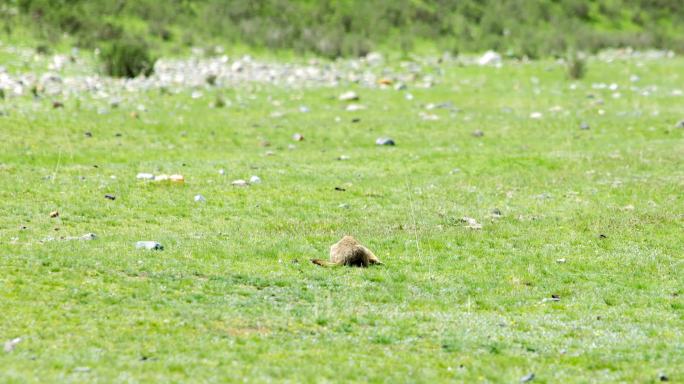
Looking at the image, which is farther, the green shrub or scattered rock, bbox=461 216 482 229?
the green shrub

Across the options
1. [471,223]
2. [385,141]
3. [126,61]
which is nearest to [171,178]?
[471,223]

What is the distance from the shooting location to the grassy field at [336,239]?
1109 centimetres

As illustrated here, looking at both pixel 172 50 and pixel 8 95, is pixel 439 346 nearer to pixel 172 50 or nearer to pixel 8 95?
pixel 8 95

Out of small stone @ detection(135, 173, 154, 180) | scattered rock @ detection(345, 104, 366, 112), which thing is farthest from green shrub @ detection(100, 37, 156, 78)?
small stone @ detection(135, 173, 154, 180)

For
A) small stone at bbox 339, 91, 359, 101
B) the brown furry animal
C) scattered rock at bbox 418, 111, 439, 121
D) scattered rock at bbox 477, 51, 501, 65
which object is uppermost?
the brown furry animal

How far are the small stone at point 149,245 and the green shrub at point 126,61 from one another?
2337 cm

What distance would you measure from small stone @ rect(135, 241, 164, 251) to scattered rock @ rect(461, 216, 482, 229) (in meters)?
6.73

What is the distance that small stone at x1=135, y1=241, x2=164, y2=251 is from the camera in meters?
15.8

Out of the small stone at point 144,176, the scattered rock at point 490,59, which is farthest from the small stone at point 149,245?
the scattered rock at point 490,59

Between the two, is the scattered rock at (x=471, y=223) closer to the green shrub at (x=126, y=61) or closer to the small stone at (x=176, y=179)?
the small stone at (x=176, y=179)

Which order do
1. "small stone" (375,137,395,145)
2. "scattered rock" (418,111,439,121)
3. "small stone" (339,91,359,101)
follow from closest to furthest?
"small stone" (375,137,395,145) < "scattered rock" (418,111,439,121) < "small stone" (339,91,359,101)

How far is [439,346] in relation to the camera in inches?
458

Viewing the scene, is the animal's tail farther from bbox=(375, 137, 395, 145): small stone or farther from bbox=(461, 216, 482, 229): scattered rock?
bbox=(375, 137, 395, 145): small stone

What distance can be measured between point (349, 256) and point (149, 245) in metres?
3.53
